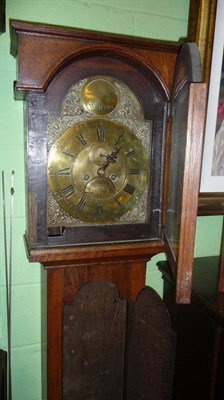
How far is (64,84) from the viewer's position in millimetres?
898

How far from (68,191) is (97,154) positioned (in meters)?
0.14

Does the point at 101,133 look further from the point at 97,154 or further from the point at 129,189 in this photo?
the point at 129,189

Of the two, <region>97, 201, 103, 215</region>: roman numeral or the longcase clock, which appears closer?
the longcase clock

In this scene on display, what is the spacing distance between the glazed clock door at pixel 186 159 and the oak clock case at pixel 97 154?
144mm

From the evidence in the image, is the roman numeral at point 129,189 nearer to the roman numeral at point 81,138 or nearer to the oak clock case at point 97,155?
the oak clock case at point 97,155

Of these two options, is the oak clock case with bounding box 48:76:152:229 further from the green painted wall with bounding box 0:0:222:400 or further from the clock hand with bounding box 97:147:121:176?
the green painted wall with bounding box 0:0:222:400

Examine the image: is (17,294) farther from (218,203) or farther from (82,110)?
(218,203)

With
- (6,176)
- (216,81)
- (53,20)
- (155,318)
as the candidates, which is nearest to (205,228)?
(155,318)

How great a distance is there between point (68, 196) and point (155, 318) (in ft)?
1.81

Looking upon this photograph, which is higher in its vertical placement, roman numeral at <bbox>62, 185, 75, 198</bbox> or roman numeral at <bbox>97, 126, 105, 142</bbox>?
roman numeral at <bbox>97, 126, 105, 142</bbox>

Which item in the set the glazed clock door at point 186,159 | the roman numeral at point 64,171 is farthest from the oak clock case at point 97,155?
the glazed clock door at point 186,159

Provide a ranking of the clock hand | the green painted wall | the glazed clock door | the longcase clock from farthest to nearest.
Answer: the green painted wall, the clock hand, the longcase clock, the glazed clock door

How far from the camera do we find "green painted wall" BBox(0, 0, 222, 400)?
1101 mm

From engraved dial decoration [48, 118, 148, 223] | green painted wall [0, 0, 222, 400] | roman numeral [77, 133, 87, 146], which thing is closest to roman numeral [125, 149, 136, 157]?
engraved dial decoration [48, 118, 148, 223]
